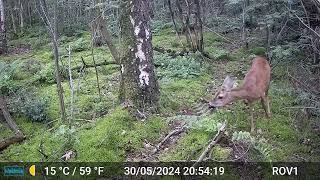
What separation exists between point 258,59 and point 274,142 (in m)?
1.40

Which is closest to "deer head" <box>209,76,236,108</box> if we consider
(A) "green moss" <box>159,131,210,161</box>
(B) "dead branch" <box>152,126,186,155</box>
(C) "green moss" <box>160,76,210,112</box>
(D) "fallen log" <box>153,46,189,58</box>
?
(A) "green moss" <box>159,131,210,161</box>

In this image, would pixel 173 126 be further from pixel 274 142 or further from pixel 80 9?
pixel 80 9

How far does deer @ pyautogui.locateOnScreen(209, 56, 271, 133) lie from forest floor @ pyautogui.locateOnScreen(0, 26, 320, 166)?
0.39m

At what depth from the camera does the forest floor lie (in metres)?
5.46

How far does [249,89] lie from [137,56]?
6.58 feet

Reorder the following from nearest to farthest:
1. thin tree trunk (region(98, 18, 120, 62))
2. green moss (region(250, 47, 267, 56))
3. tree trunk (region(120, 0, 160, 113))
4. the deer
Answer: the deer
tree trunk (region(120, 0, 160, 113))
thin tree trunk (region(98, 18, 120, 62))
green moss (region(250, 47, 267, 56))

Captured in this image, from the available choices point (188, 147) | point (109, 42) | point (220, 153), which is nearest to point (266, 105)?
point (220, 153)

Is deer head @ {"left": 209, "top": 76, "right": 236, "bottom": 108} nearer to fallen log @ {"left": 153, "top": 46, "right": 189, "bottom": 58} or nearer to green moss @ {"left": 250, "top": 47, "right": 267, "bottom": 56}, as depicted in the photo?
fallen log @ {"left": 153, "top": 46, "right": 189, "bottom": 58}

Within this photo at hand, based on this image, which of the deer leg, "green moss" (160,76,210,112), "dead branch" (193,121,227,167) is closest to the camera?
"dead branch" (193,121,227,167)

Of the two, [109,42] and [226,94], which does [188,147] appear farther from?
[109,42]

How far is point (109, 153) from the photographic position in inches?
217

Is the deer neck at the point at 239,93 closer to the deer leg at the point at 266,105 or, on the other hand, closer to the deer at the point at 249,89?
the deer at the point at 249,89

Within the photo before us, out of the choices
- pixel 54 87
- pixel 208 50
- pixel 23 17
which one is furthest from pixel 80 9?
pixel 54 87

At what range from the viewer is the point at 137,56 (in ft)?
21.1
